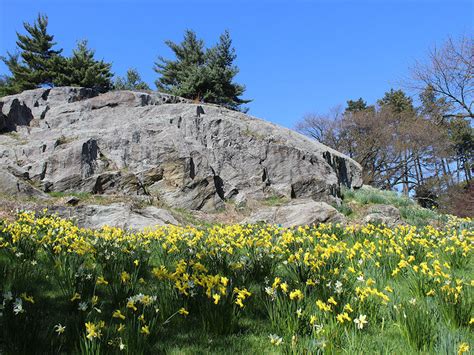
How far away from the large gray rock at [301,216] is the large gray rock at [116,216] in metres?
2.55

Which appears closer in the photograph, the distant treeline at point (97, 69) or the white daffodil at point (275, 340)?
the white daffodil at point (275, 340)

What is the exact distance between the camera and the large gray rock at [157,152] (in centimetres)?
1208

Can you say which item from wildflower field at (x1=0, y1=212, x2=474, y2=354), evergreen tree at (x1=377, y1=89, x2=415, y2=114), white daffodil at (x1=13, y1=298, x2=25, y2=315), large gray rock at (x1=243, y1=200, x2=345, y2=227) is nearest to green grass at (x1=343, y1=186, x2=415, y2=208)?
large gray rock at (x1=243, y1=200, x2=345, y2=227)

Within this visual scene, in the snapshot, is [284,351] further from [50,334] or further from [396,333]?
[50,334]

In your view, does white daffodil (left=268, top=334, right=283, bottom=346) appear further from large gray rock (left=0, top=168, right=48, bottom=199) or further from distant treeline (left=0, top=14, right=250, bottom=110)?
distant treeline (left=0, top=14, right=250, bottom=110)

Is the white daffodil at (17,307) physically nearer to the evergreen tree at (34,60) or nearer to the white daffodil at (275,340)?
the white daffodil at (275,340)

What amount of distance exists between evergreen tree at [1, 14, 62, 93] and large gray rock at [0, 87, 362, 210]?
8567 millimetres

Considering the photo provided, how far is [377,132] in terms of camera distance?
97.9 feet

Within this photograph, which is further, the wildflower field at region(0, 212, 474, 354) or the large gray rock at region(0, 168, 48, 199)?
the large gray rock at region(0, 168, 48, 199)

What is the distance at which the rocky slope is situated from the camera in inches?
471

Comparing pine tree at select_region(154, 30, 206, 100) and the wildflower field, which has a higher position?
pine tree at select_region(154, 30, 206, 100)

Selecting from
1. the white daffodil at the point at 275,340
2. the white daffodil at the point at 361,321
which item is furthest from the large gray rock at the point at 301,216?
the white daffodil at the point at 275,340

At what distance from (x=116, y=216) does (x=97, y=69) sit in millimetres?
19269

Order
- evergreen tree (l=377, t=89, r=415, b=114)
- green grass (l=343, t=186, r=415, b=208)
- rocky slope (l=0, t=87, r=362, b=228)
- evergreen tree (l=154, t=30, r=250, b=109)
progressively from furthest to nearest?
evergreen tree (l=377, t=89, r=415, b=114), evergreen tree (l=154, t=30, r=250, b=109), green grass (l=343, t=186, r=415, b=208), rocky slope (l=0, t=87, r=362, b=228)
